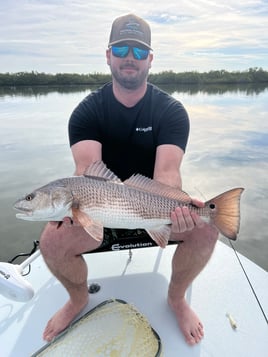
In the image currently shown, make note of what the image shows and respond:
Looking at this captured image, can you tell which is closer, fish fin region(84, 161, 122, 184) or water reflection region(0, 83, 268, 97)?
fish fin region(84, 161, 122, 184)

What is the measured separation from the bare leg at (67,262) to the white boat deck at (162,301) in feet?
0.37

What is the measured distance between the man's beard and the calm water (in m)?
1.22

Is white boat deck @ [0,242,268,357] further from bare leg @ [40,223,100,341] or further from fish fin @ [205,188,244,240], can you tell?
fish fin @ [205,188,244,240]

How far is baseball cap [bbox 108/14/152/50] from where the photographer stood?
282cm

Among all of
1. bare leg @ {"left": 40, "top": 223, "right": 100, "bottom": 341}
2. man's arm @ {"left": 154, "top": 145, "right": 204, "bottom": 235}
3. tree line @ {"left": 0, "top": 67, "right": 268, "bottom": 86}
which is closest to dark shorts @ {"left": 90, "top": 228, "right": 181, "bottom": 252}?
bare leg @ {"left": 40, "top": 223, "right": 100, "bottom": 341}

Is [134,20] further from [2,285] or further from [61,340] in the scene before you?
[61,340]

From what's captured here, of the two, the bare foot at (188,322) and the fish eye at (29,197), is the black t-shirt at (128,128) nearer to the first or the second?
the fish eye at (29,197)

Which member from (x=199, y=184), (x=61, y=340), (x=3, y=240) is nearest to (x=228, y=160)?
(x=199, y=184)

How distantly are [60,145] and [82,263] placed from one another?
831cm

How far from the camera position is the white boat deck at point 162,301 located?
219cm

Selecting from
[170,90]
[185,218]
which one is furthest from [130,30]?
[170,90]

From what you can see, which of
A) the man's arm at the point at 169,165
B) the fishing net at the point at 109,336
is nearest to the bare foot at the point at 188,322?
the fishing net at the point at 109,336

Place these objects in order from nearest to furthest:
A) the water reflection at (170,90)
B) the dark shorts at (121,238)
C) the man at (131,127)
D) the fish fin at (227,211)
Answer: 1. the fish fin at (227,211)
2. the man at (131,127)
3. the dark shorts at (121,238)
4. the water reflection at (170,90)

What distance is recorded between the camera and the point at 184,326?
89.7 inches
